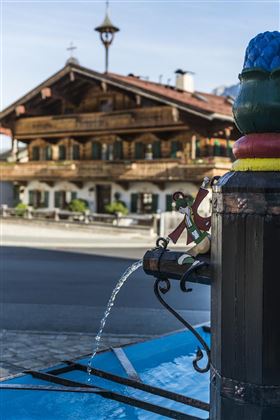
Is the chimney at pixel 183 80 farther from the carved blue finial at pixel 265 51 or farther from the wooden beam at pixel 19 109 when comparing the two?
the carved blue finial at pixel 265 51

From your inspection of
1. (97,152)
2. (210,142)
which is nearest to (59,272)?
(210,142)

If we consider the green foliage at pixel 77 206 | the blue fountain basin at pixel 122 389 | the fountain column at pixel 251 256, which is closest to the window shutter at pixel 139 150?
the green foliage at pixel 77 206

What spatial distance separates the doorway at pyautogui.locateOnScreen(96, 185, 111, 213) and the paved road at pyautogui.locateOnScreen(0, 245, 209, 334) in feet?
71.4

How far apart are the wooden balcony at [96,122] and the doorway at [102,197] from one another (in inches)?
149

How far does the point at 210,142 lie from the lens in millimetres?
37031

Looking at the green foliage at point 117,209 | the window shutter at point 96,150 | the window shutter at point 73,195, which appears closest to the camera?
the green foliage at point 117,209

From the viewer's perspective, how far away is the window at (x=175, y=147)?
122 feet

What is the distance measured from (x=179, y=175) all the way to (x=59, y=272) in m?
19.7

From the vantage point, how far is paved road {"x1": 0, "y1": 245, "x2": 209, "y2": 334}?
893 centimetres

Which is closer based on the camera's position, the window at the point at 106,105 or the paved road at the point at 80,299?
the paved road at the point at 80,299

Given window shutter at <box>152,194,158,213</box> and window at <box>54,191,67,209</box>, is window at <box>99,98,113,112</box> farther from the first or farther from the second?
window shutter at <box>152,194,158,213</box>

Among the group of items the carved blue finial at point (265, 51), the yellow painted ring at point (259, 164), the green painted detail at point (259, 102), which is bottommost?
the yellow painted ring at point (259, 164)

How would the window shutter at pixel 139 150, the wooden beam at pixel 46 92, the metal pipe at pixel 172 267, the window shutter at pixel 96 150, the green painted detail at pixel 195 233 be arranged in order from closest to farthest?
the metal pipe at pixel 172 267, the green painted detail at pixel 195 233, the window shutter at pixel 139 150, the wooden beam at pixel 46 92, the window shutter at pixel 96 150

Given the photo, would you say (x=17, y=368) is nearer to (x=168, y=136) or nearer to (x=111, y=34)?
(x=168, y=136)
